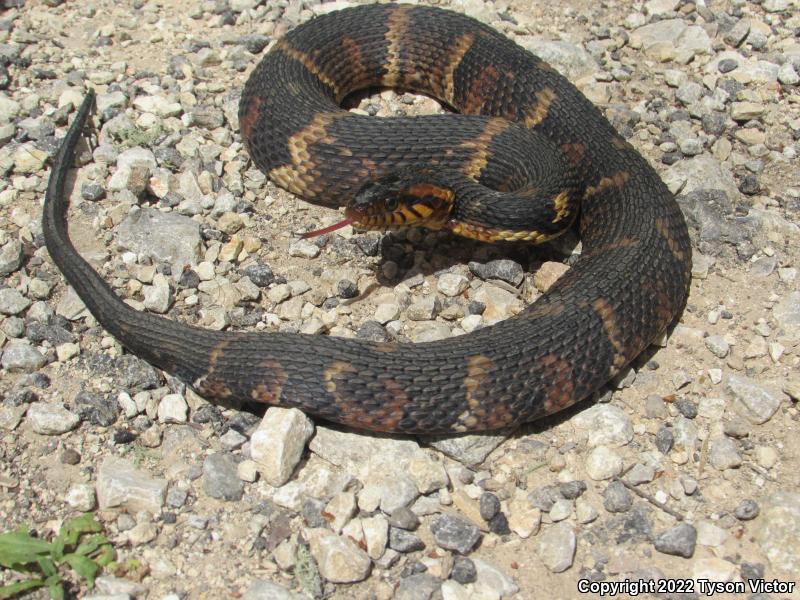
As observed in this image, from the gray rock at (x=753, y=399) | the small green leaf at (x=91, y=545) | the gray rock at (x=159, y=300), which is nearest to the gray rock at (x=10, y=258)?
the gray rock at (x=159, y=300)

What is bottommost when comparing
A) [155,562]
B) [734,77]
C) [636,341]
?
[155,562]

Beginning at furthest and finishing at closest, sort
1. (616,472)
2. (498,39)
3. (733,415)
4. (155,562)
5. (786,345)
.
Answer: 1. (498,39)
2. (786,345)
3. (733,415)
4. (616,472)
5. (155,562)

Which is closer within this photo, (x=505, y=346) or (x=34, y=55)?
(x=505, y=346)

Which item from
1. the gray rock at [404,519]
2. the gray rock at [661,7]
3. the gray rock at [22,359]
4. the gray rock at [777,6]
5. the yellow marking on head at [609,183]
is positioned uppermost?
the gray rock at [777,6]

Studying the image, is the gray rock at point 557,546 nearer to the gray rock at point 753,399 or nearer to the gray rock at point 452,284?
the gray rock at point 753,399

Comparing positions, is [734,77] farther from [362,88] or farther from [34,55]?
[34,55]

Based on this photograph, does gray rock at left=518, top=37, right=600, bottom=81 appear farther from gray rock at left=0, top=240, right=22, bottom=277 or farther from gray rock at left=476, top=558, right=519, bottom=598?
gray rock at left=476, top=558, right=519, bottom=598

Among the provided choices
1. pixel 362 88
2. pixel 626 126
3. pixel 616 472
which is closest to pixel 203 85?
pixel 362 88
